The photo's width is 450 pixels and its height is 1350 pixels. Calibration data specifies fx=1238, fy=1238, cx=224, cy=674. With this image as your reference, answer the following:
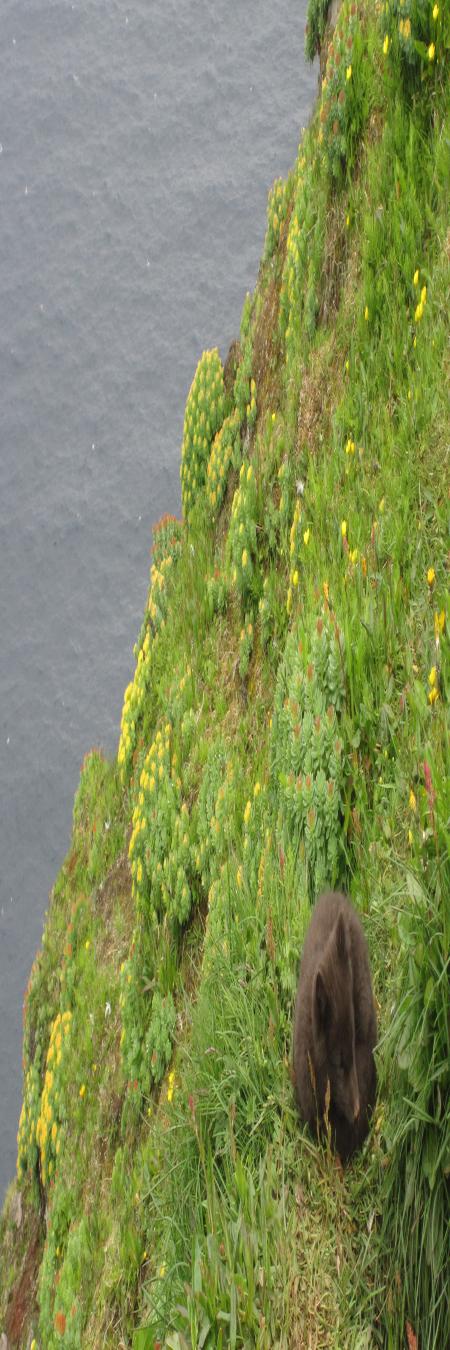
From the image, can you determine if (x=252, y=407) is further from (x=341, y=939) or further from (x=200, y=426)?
(x=341, y=939)

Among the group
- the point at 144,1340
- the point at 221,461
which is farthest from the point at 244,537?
the point at 144,1340

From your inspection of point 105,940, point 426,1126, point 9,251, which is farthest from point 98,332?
point 426,1126

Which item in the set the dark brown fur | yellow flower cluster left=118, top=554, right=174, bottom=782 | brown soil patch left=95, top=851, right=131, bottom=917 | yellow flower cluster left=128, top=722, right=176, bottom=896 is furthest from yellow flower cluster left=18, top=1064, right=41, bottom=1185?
the dark brown fur

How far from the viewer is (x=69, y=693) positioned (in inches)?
550

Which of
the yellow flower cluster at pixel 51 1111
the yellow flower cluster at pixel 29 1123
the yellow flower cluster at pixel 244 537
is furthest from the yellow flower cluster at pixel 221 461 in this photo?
the yellow flower cluster at pixel 29 1123

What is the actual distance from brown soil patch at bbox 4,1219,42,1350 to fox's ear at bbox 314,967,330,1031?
4.75 metres

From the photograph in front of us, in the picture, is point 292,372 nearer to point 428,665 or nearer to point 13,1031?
point 428,665

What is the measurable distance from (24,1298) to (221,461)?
15.4ft

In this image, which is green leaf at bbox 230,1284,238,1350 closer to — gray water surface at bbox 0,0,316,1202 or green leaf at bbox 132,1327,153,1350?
green leaf at bbox 132,1327,153,1350

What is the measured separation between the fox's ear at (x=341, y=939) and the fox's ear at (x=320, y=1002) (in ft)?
0.18

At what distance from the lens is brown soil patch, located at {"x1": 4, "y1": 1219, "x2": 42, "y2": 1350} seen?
6.46 metres

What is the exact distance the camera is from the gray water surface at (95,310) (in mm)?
13633

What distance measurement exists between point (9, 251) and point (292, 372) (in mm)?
10033

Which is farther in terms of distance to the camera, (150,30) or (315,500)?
(150,30)
